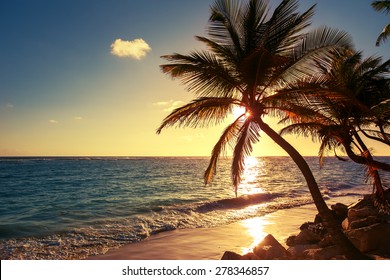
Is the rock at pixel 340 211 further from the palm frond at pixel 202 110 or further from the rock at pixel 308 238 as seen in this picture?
the palm frond at pixel 202 110

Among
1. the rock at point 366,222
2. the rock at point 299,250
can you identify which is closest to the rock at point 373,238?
the rock at point 366,222

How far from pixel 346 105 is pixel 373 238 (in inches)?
152

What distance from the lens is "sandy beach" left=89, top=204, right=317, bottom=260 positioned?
10.4m

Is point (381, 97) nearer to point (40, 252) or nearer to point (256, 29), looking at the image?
point (256, 29)

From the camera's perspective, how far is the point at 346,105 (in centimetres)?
860

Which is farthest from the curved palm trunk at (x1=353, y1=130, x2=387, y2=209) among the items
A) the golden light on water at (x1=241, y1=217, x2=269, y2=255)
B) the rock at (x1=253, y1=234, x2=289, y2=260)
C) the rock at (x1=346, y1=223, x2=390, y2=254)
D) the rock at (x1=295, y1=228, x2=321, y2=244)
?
the golden light on water at (x1=241, y1=217, x2=269, y2=255)

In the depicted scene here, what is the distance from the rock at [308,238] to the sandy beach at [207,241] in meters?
0.95

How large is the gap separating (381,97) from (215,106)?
5.76 metres

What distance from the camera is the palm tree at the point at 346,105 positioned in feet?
22.1

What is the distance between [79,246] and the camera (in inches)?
470

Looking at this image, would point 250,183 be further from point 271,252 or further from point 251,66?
point 251,66

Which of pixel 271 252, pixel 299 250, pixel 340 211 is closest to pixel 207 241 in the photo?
pixel 299 250

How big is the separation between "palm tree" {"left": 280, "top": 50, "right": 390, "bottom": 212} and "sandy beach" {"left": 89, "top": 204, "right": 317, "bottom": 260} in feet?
15.3
